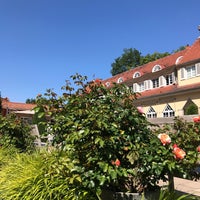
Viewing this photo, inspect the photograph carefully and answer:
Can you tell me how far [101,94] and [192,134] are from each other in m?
1.40

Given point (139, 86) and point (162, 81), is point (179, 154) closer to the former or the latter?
point (162, 81)

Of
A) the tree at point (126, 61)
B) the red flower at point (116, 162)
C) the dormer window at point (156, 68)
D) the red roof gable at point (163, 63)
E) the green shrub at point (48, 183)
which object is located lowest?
the green shrub at point (48, 183)

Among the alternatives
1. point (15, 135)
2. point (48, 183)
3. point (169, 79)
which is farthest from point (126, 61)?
point (48, 183)

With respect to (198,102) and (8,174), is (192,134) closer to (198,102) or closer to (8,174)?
(8,174)

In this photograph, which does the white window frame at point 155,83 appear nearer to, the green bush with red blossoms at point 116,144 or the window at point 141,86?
the window at point 141,86

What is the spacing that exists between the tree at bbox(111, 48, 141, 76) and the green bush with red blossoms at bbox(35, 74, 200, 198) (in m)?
65.1

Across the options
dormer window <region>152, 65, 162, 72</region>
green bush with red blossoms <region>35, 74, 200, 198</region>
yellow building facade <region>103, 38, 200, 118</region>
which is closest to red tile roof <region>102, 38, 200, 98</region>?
yellow building facade <region>103, 38, 200, 118</region>

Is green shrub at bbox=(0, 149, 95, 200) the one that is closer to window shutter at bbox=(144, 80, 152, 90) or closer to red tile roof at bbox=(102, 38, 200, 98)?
red tile roof at bbox=(102, 38, 200, 98)

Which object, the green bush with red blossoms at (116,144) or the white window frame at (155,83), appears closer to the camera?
the green bush with red blossoms at (116,144)

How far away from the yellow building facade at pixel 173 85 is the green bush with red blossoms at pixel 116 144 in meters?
21.4

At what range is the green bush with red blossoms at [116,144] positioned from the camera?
10.5 ft

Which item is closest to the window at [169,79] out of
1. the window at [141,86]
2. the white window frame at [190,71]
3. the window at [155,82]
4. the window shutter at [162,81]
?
the window shutter at [162,81]

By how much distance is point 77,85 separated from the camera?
15.4 ft

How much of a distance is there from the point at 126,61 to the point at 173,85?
39281 millimetres
